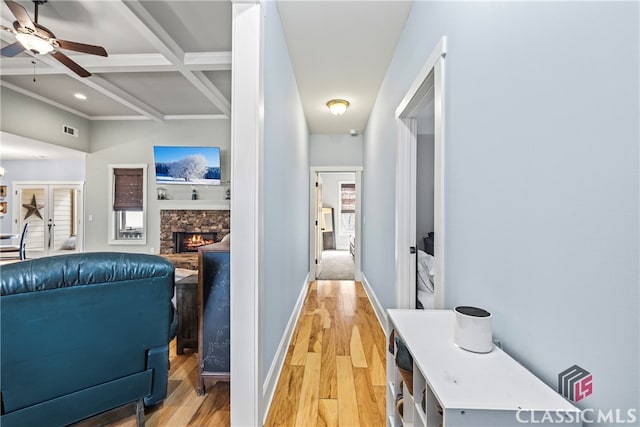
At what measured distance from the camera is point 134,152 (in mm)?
5676

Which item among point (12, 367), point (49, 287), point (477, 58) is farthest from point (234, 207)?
point (477, 58)

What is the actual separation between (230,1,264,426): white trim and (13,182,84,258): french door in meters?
7.87

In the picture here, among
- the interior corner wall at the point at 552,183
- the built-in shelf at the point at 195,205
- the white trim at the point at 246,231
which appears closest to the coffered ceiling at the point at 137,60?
the white trim at the point at 246,231

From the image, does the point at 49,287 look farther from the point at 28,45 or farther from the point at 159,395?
the point at 28,45

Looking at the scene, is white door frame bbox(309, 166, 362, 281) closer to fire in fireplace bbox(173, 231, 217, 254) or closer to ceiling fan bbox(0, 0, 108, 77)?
fire in fireplace bbox(173, 231, 217, 254)

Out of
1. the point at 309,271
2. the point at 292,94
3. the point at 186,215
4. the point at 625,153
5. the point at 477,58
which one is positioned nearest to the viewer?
the point at 625,153

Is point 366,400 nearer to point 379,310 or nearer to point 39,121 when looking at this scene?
point 379,310

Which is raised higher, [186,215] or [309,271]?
[186,215]

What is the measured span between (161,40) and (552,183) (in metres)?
3.66

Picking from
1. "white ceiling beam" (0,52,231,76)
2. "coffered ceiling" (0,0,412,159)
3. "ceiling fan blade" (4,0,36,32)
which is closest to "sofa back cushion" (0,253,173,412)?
"coffered ceiling" (0,0,412,159)

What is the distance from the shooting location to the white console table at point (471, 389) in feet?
1.92

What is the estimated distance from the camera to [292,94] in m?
2.83

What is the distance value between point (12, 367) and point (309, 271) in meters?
3.92

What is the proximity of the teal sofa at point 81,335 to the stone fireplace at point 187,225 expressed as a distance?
4.29 meters
